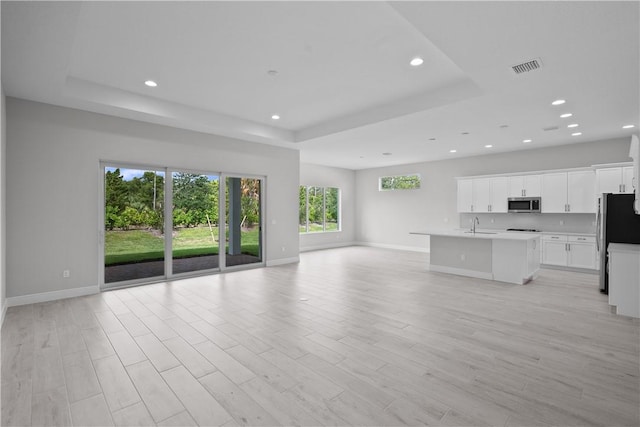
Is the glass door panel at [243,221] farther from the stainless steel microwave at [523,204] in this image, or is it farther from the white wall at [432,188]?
the stainless steel microwave at [523,204]

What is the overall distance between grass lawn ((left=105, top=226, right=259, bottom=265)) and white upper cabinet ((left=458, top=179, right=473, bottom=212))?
5.87m

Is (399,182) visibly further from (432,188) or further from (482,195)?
(482,195)

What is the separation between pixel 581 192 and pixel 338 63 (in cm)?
639

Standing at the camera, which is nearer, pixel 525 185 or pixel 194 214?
pixel 194 214

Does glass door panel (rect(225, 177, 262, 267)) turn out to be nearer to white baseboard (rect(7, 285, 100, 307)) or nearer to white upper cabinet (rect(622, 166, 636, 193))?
white baseboard (rect(7, 285, 100, 307))

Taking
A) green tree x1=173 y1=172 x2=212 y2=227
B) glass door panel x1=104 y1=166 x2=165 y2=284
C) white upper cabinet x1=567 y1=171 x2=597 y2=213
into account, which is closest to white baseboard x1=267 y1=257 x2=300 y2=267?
green tree x1=173 y1=172 x2=212 y2=227

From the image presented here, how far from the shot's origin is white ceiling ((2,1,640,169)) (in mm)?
2664

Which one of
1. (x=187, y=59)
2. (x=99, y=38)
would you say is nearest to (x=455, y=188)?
(x=187, y=59)

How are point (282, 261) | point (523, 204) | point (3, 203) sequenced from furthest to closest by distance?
1. point (282, 261)
2. point (523, 204)
3. point (3, 203)

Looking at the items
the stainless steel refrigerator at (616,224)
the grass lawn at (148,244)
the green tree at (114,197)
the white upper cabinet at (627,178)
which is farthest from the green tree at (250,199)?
the white upper cabinet at (627,178)

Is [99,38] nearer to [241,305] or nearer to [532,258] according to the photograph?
[241,305]

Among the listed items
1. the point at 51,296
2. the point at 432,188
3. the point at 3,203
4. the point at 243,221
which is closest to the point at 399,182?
the point at 432,188

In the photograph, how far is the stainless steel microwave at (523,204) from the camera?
7.27 metres

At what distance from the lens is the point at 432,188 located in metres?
9.68
